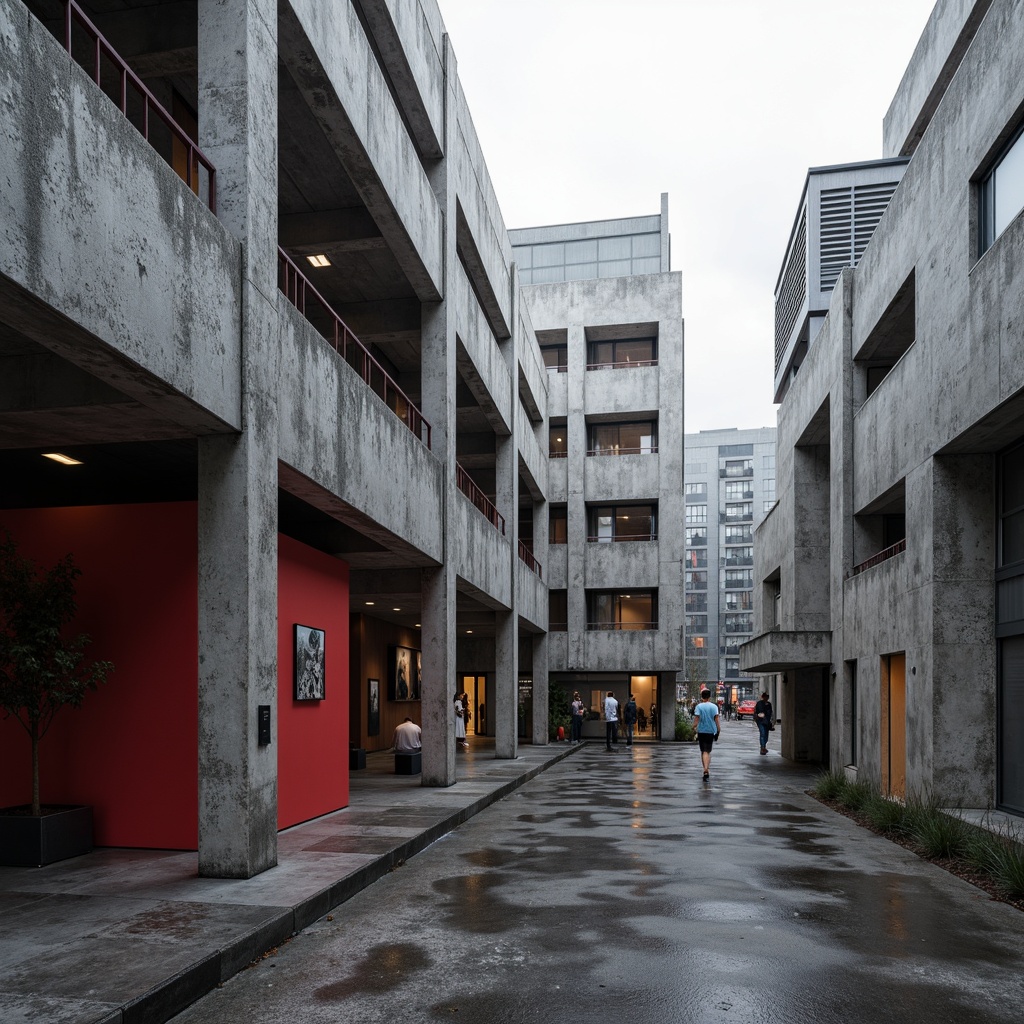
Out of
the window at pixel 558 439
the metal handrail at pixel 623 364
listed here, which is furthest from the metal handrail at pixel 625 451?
the metal handrail at pixel 623 364

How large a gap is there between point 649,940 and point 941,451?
393 inches

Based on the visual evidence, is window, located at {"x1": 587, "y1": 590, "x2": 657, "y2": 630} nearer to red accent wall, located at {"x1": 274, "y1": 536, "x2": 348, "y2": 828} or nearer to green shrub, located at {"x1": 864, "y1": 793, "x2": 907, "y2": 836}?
green shrub, located at {"x1": 864, "y1": 793, "x2": 907, "y2": 836}

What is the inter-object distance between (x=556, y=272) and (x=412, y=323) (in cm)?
2400

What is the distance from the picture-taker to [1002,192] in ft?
43.3

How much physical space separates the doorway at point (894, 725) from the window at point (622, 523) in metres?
19.5

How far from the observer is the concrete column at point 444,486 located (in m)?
17.7

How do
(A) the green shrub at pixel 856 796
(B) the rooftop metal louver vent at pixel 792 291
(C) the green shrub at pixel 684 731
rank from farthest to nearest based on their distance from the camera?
(C) the green shrub at pixel 684 731 → (B) the rooftop metal louver vent at pixel 792 291 → (A) the green shrub at pixel 856 796

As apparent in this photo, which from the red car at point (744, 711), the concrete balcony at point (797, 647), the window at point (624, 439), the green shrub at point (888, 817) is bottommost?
the red car at point (744, 711)

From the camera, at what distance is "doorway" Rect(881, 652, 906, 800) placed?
17.2 m

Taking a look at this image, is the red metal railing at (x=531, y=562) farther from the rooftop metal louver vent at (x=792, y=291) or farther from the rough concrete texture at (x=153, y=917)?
the rough concrete texture at (x=153, y=917)

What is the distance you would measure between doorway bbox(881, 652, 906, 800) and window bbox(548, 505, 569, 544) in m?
20.2

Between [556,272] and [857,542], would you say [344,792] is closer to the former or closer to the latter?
[857,542]

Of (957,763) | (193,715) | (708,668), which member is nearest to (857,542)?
(957,763)

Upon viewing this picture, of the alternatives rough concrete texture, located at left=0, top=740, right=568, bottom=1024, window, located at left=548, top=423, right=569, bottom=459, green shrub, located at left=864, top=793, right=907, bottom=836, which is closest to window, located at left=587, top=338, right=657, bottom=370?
window, located at left=548, top=423, right=569, bottom=459
